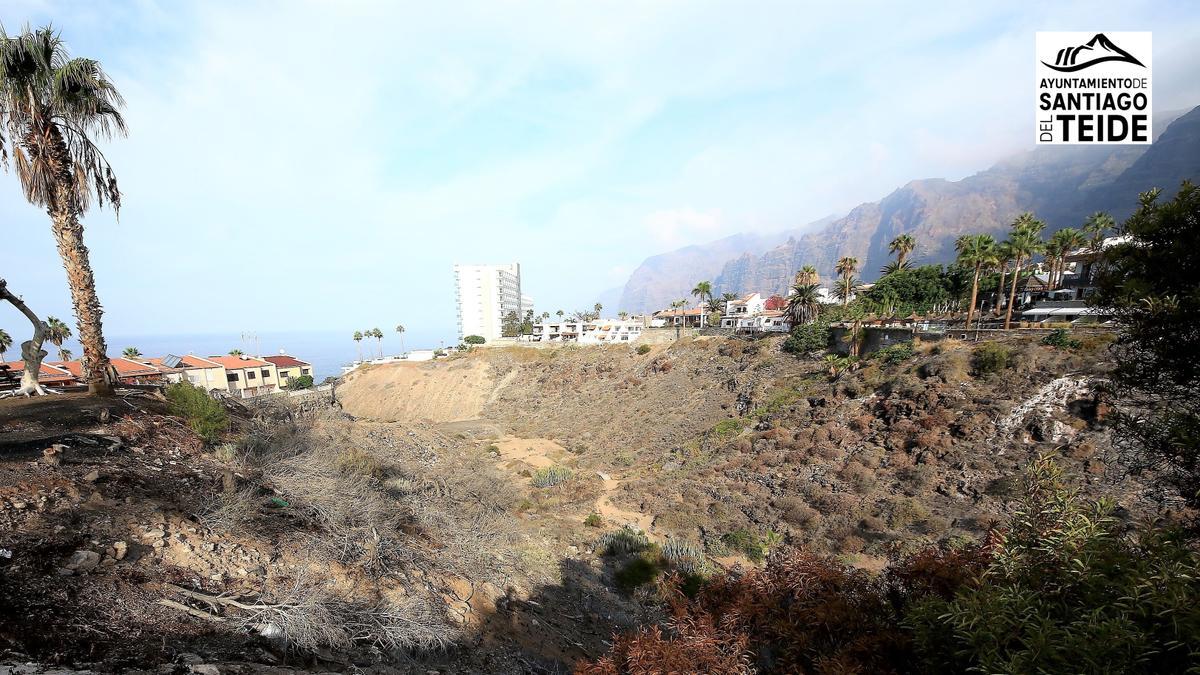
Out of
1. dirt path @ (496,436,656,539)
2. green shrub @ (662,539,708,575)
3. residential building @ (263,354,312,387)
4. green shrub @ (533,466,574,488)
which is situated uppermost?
residential building @ (263,354,312,387)

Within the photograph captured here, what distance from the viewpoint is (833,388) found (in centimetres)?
3070

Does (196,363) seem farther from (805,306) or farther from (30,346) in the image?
(805,306)

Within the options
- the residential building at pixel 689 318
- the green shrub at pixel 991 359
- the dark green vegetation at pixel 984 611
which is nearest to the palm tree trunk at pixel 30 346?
the dark green vegetation at pixel 984 611

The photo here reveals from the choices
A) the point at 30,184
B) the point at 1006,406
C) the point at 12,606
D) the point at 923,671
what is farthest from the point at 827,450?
the point at 30,184

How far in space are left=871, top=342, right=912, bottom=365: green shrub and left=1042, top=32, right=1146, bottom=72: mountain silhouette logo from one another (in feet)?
61.3

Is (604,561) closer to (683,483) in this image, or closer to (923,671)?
(683,483)

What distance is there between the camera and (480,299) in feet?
480

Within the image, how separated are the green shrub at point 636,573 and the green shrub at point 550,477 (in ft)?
35.4

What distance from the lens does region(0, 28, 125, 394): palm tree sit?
11109 mm

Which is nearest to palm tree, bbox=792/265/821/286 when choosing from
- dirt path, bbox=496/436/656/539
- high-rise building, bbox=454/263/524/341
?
dirt path, bbox=496/436/656/539

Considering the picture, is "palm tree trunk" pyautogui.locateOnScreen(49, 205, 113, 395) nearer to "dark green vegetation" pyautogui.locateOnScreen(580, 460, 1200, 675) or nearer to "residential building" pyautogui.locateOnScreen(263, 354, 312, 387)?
"dark green vegetation" pyautogui.locateOnScreen(580, 460, 1200, 675)

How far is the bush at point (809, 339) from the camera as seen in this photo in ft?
129

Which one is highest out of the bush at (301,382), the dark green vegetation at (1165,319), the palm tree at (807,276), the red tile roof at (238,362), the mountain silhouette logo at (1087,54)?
the mountain silhouette logo at (1087,54)

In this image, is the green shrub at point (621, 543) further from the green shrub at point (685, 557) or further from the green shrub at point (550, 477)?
the green shrub at point (550, 477)
